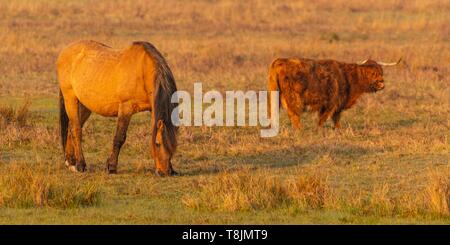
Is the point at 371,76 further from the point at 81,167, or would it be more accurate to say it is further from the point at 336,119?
the point at 81,167

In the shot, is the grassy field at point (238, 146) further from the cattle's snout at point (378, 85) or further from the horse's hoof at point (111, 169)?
the cattle's snout at point (378, 85)

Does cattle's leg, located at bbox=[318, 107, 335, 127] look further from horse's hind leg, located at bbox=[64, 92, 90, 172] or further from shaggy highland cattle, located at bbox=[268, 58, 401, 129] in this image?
horse's hind leg, located at bbox=[64, 92, 90, 172]

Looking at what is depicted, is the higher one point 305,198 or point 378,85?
point 378,85

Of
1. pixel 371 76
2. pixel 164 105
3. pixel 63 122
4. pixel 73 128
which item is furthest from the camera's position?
pixel 371 76

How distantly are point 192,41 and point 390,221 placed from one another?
16.7 metres

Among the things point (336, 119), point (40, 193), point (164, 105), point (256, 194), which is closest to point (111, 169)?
point (164, 105)

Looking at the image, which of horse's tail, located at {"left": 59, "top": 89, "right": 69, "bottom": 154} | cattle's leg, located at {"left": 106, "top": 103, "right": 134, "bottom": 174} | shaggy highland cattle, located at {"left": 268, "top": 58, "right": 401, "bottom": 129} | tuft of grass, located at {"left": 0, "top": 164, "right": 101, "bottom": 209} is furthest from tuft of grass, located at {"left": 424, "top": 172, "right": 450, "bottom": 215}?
shaggy highland cattle, located at {"left": 268, "top": 58, "right": 401, "bottom": 129}

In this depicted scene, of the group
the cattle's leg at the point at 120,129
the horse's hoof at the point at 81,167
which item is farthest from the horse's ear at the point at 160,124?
the horse's hoof at the point at 81,167

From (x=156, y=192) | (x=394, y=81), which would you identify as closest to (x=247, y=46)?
(x=394, y=81)

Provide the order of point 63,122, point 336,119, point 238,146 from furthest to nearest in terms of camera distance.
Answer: point 336,119 < point 238,146 < point 63,122

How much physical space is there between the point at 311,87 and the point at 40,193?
6555 millimetres

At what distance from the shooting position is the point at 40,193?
9.48 metres

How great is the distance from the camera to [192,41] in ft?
83.1
